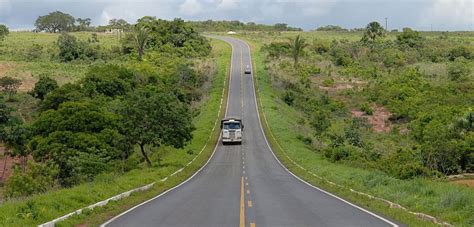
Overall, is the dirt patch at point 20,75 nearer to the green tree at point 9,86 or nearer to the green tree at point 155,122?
the green tree at point 9,86

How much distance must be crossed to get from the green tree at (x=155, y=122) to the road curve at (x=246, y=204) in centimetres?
361

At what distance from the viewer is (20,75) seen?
9938 cm

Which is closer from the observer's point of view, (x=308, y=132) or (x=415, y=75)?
(x=308, y=132)

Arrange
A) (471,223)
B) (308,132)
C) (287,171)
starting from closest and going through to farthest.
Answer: (471,223)
(287,171)
(308,132)

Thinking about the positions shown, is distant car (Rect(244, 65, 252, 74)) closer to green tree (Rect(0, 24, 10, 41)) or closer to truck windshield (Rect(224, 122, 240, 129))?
truck windshield (Rect(224, 122, 240, 129))

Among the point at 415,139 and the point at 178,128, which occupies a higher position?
the point at 178,128

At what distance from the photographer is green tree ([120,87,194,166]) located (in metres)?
41.2

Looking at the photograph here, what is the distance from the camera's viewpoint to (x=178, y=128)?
42.2 metres

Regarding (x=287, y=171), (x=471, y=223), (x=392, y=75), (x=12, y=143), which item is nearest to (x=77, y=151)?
(x=12, y=143)

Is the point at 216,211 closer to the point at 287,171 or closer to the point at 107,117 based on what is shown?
the point at 287,171

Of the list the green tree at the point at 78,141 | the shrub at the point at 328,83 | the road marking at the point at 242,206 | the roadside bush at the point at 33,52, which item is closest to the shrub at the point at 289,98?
the shrub at the point at 328,83

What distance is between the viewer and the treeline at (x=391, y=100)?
147ft

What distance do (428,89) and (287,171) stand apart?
56785mm

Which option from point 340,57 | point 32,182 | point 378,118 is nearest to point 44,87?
point 32,182
